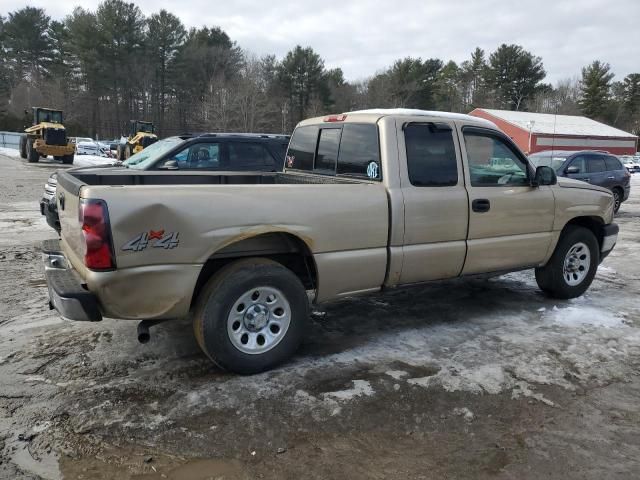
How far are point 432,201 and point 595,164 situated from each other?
37.4 ft

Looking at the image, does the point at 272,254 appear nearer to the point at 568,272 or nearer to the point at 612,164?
the point at 568,272

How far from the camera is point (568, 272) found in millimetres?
5902

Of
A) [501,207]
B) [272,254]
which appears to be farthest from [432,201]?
[272,254]

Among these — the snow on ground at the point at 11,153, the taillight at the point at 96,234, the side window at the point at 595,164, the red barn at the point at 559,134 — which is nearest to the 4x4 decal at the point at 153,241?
the taillight at the point at 96,234

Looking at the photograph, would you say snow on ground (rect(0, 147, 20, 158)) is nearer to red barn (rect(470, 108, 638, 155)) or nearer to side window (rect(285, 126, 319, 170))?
side window (rect(285, 126, 319, 170))

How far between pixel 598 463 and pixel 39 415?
3355 millimetres

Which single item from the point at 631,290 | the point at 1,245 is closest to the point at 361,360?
the point at 631,290

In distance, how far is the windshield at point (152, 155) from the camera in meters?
8.44

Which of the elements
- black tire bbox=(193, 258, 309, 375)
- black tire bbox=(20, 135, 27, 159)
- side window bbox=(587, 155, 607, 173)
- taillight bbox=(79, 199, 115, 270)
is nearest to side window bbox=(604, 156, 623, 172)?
side window bbox=(587, 155, 607, 173)

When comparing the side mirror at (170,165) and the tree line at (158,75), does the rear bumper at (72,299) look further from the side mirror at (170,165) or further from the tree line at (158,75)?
the tree line at (158,75)

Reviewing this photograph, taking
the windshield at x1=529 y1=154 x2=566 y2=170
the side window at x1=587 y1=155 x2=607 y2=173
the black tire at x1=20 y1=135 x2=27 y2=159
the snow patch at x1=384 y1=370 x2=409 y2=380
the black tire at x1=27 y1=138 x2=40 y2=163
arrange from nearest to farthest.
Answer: the snow patch at x1=384 y1=370 x2=409 y2=380 < the windshield at x1=529 y1=154 x2=566 y2=170 < the side window at x1=587 y1=155 x2=607 y2=173 < the black tire at x1=27 y1=138 x2=40 y2=163 < the black tire at x1=20 y1=135 x2=27 y2=159

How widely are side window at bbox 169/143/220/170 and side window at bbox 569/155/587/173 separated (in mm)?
9501

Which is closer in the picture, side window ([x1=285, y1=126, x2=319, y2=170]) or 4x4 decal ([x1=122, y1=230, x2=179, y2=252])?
4x4 decal ([x1=122, y1=230, x2=179, y2=252])

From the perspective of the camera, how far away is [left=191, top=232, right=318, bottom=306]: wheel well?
150 inches
